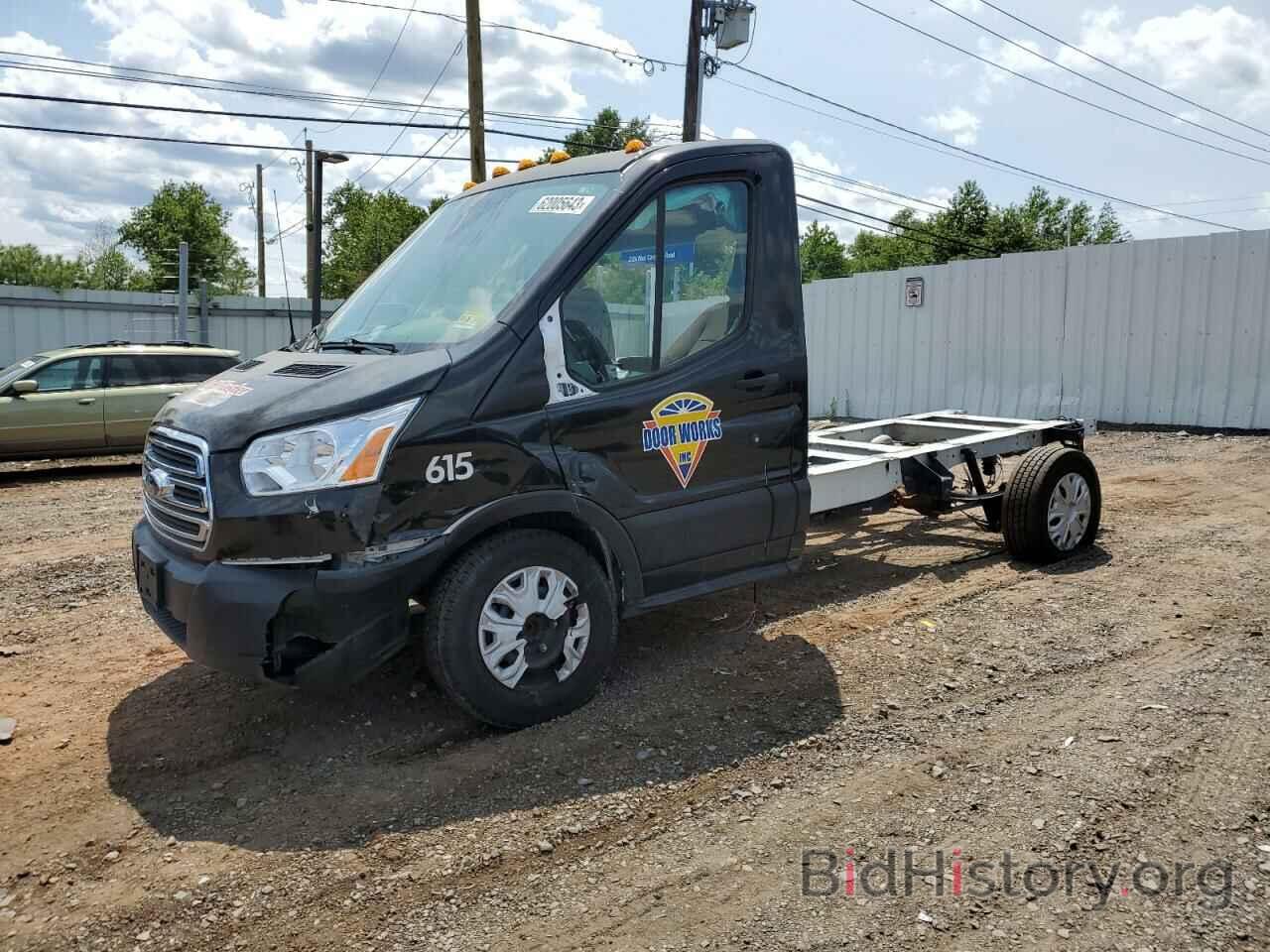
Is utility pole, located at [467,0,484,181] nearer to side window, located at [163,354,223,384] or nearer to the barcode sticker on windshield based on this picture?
side window, located at [163,354,223,384]

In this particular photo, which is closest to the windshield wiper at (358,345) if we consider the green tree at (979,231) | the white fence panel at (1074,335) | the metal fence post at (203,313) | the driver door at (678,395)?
the driver door at (678,395)

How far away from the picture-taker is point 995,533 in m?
7.73

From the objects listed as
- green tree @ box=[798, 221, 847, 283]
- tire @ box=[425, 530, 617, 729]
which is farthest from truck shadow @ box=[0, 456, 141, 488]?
green tree @ box=[798, 221, 847, 283]

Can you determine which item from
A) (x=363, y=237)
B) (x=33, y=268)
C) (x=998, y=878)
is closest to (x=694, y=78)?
(x=998, y=878)

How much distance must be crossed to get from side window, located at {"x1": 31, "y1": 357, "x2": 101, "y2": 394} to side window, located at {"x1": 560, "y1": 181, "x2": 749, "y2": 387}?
453 inches

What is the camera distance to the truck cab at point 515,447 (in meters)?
3.74

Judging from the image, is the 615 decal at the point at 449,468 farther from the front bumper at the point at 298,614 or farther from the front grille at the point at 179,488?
the front grille at the point at 179,488

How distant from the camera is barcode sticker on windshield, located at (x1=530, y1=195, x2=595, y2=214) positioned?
4.51 meters

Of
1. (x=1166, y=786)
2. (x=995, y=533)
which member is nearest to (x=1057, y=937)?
(x=1166, y=786)

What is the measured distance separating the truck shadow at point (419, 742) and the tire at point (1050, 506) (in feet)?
6.76

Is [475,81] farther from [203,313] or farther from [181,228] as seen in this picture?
[181,228]

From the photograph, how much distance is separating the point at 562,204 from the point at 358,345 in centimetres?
114

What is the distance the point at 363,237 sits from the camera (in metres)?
52.4

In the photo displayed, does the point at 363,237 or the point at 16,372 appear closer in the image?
the point at 16,372
